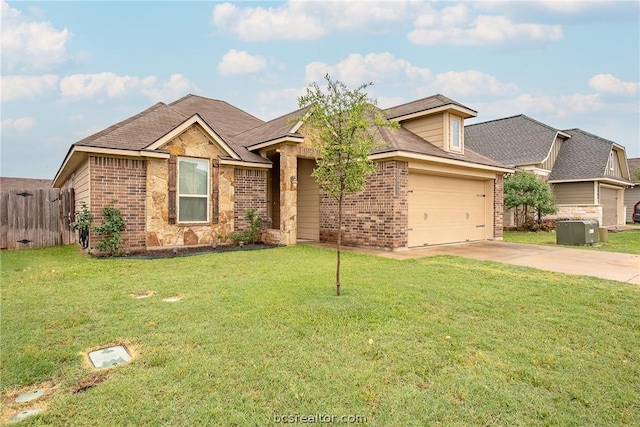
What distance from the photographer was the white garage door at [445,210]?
1047cm

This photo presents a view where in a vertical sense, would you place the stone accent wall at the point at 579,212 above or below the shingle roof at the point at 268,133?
below

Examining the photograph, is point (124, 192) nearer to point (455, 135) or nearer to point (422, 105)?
point (422, 105)

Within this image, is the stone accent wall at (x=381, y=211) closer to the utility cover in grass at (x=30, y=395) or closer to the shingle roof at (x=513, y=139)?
the utility cover in grass at (x=30, y=395)

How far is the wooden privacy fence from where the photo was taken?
1091 cm

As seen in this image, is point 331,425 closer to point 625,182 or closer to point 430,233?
point 430,233

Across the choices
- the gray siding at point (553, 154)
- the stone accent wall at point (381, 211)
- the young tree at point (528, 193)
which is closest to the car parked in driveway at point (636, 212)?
the gray siding at point (553, 154)

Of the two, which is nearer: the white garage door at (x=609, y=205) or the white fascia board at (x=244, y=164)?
the white fascia board at (x=244, y=164)

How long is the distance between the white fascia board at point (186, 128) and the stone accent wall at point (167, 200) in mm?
154

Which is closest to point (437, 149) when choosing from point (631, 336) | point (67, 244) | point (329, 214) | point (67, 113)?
point (329, 214)

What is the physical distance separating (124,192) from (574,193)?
23.9 metres

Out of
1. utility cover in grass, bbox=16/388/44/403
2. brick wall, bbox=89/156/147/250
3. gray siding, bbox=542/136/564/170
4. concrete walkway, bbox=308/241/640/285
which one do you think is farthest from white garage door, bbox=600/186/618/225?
utility cover in grass, bbox=16/388/44/403

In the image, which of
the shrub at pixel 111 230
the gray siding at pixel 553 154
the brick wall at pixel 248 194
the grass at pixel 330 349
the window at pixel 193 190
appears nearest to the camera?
the grass at pixel 330 349

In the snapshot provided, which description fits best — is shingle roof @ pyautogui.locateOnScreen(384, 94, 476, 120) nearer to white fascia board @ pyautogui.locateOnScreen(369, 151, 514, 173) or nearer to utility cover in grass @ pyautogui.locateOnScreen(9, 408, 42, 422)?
white fascia board @ pyautogui.locateOnScreen(369, 151, 514, 173)

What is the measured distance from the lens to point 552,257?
8.62 meters
